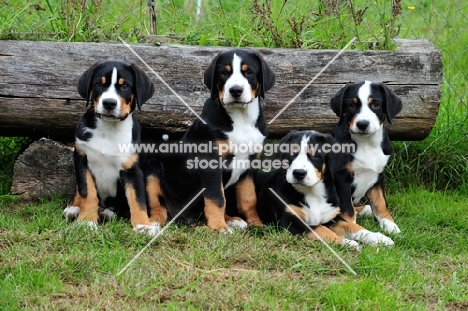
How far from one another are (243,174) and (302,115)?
3.02 feet

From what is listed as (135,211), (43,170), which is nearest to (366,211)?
(135,211)

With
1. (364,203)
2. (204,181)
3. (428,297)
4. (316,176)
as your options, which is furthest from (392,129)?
(428,297)

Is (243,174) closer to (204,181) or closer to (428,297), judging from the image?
(204,181)

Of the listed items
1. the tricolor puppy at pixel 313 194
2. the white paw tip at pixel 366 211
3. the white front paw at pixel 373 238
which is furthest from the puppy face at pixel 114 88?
the white paw tip at pixel 366 211

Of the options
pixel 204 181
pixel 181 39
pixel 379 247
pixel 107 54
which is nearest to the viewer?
pixel 379 247

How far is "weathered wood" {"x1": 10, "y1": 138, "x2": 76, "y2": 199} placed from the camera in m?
6.57

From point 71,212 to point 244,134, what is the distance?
1484 mm

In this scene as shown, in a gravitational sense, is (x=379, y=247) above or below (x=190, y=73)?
below

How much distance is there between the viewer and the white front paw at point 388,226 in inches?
237

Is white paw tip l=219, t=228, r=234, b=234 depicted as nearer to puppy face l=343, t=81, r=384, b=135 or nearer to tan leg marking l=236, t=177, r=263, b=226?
tan leg marking l=236, t=177, r=263, b=226

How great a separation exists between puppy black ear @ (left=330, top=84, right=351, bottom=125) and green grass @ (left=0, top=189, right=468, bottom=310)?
1.06m

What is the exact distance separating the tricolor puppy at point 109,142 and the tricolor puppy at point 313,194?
100 centimetres

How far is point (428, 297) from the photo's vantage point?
4.59 metres

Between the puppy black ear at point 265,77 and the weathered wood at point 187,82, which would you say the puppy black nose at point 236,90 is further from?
the weathered wood at point 187,82
